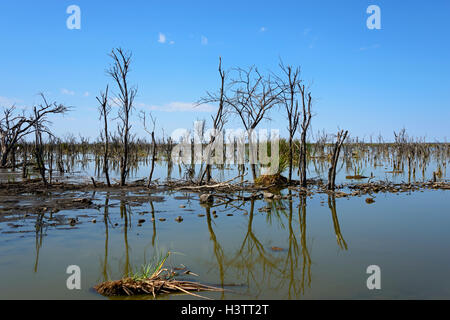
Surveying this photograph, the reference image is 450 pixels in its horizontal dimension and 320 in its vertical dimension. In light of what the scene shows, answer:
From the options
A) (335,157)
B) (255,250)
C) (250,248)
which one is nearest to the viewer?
(255,250)

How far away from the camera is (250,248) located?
6711 mm

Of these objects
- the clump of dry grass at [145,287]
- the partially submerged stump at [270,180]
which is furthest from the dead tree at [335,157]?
the clump of dry grass at [145,287]

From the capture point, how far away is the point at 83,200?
11047 mm

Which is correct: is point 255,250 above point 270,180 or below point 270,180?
below

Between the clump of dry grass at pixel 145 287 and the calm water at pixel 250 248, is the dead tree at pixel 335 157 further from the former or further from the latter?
the clump of dry grass at pixel 145 287

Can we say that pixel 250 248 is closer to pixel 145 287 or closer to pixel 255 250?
pixel 255 250

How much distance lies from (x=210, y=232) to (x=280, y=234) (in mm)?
1563

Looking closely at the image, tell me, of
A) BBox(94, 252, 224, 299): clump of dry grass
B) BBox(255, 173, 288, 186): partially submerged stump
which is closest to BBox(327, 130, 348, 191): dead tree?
BBox(255, 173, 288, 186): partially submerged stump

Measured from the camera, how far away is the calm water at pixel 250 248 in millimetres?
4840

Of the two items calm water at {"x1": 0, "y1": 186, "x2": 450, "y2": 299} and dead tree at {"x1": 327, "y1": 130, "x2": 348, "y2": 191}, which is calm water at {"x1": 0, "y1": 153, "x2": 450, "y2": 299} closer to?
calm water at {"x1": 0, "y1": 186, "x2": 450, "y2": 299}

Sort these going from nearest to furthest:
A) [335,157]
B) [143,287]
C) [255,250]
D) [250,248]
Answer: [143,287]
[255,250]
[250,248]
[335,157]

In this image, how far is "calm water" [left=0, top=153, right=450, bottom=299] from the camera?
484cm

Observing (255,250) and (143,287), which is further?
(255,250)

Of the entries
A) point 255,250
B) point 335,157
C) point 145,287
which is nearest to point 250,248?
point 255,250
